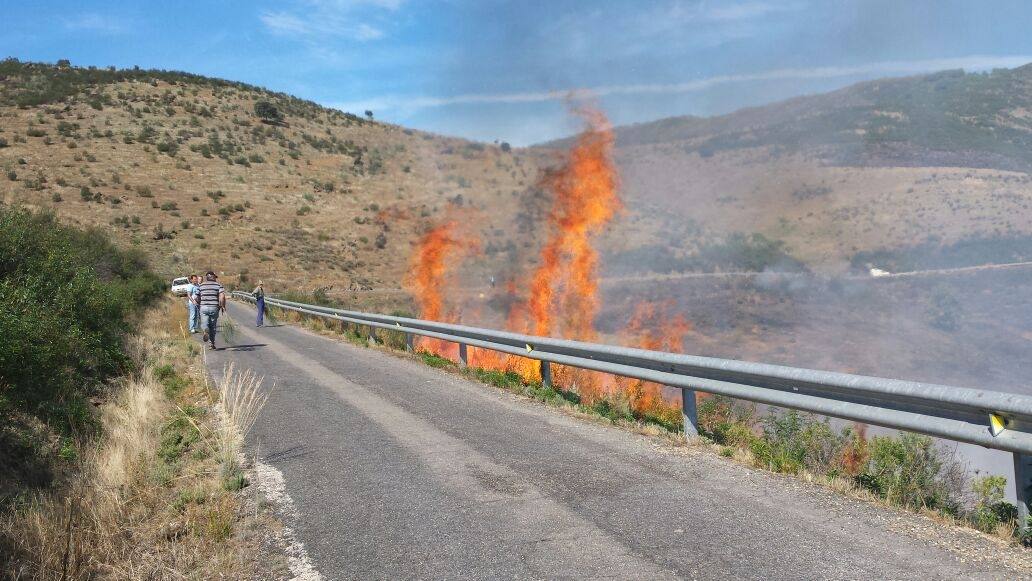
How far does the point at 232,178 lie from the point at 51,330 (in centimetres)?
5453

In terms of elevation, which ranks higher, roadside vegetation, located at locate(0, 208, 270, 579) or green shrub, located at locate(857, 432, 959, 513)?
roadside vegetation, located at locate(0, 208, 270, 579)

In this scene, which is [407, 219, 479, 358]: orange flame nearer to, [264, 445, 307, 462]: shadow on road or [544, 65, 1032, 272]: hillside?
[264, 445, 307, 462]: shadow on road

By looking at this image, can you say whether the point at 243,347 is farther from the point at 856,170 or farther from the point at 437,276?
the point at 856,170

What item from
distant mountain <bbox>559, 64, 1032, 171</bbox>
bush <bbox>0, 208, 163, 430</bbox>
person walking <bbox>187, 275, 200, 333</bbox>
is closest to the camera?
bush <bbox>0, 208, 163, 430</bbox>

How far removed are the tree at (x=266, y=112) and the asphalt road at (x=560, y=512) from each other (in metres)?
74.2

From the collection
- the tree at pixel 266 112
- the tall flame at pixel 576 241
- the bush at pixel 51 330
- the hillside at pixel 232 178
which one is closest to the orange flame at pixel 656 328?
the tall flame at pixel 576 241

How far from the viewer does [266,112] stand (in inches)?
2975

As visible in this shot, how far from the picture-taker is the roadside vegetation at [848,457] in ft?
16.0

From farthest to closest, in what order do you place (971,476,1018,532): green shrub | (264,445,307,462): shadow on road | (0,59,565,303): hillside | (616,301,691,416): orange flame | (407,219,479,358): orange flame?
(0,59,565,303): hillside
(616,301,691,416): orange flame
(407,219,479,358): orange flame
(264,445,307,462): shadow on road
(971,476,1018,532): green shrub

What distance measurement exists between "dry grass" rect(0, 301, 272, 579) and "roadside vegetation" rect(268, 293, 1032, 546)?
430 cm

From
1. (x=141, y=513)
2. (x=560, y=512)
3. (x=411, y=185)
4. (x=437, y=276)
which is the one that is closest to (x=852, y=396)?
(x=560, y=512)

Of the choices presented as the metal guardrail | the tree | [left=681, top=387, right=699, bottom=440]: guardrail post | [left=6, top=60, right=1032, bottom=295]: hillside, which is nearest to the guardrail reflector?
the metal guardrail

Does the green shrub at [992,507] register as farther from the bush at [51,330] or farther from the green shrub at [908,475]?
the bush at [51,330]

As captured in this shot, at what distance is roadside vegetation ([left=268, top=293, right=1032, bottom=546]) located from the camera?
489 centimetres
